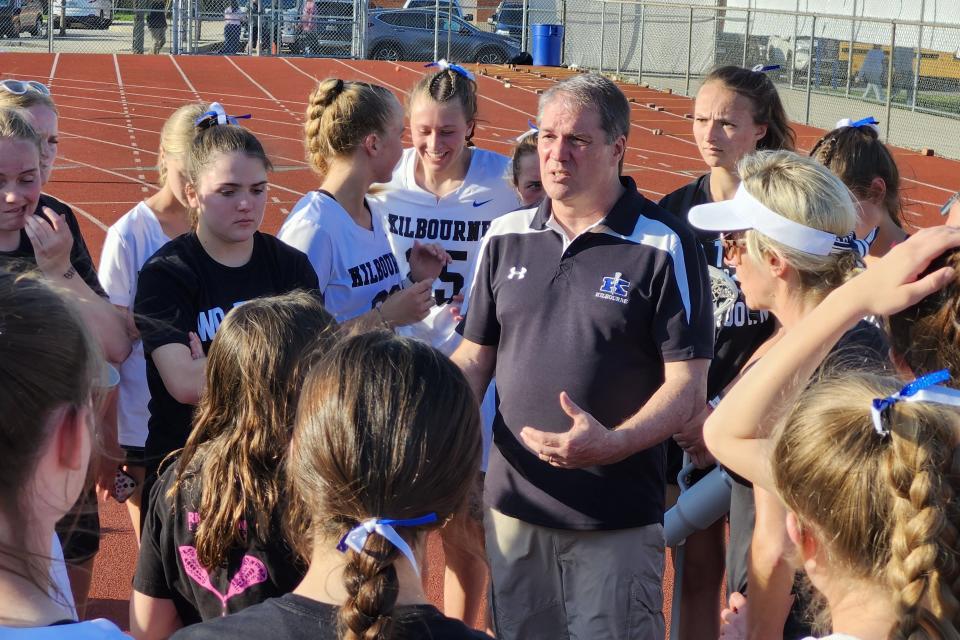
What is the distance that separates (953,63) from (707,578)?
52.6ft

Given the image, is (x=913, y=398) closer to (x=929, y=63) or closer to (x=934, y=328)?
(x=934, y=328)

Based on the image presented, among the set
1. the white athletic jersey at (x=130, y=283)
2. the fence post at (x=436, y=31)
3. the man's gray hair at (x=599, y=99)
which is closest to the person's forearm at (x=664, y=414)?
the man's gray hair at (x=599, y=99)

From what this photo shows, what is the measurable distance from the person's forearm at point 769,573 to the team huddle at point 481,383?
0.01m

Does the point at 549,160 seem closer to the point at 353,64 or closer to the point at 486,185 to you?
the point at 486,185

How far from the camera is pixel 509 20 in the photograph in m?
30.3

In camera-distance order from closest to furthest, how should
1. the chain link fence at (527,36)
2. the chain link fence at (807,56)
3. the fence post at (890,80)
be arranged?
the fence post at (890,80) < the chain link fence at (807,56) < the chain link fence at (527,36)

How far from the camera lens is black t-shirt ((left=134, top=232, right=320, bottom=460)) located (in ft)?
10.4

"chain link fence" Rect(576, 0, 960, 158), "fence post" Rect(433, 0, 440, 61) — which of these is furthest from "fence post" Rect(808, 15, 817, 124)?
"fence post" Rect(433, 0, 440, 61)

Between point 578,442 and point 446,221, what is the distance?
185cm

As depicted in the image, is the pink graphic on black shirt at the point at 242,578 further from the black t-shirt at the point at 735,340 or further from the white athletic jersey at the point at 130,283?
→ the black t-shirt at the point at 735,340

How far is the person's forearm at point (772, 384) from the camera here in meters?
2.33

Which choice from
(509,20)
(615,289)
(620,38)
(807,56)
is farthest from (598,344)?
(509,20)

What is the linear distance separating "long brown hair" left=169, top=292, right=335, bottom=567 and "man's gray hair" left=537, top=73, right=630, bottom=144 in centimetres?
131

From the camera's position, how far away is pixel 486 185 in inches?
181
